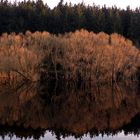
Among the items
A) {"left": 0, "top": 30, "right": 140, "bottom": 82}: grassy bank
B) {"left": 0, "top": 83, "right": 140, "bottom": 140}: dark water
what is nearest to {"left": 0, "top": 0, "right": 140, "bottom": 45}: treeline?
{"left": 0, "top": 30, "right": 140, "bottom": 82}: grassy bank

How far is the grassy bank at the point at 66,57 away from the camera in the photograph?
55938mm

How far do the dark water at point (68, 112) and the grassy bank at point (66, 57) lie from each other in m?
2.47

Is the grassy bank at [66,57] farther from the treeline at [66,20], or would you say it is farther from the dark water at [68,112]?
the treeline at [66,20]

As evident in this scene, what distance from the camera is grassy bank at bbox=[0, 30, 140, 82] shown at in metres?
55.9

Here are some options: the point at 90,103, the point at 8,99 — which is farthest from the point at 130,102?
the point at 8,99

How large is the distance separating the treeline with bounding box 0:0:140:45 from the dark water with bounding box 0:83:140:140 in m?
24.9

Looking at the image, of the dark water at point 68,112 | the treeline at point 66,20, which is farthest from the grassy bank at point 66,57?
the treeline at point 66,20

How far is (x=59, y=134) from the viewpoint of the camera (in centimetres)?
3042

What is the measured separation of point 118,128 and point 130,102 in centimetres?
1294

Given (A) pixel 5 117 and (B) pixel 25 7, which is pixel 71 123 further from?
(B) pixel 25 7

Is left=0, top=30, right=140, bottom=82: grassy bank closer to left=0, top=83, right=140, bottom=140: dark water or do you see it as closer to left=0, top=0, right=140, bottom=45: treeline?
A: left=0, top=83, right=140, bottom=140: dark water

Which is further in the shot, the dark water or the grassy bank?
the grassy bank

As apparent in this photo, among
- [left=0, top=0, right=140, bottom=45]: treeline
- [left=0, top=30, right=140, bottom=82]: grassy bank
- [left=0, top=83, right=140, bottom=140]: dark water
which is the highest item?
[left=0, top=0, right=140, bottom=45]: treeline

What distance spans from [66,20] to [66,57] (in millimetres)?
23261
